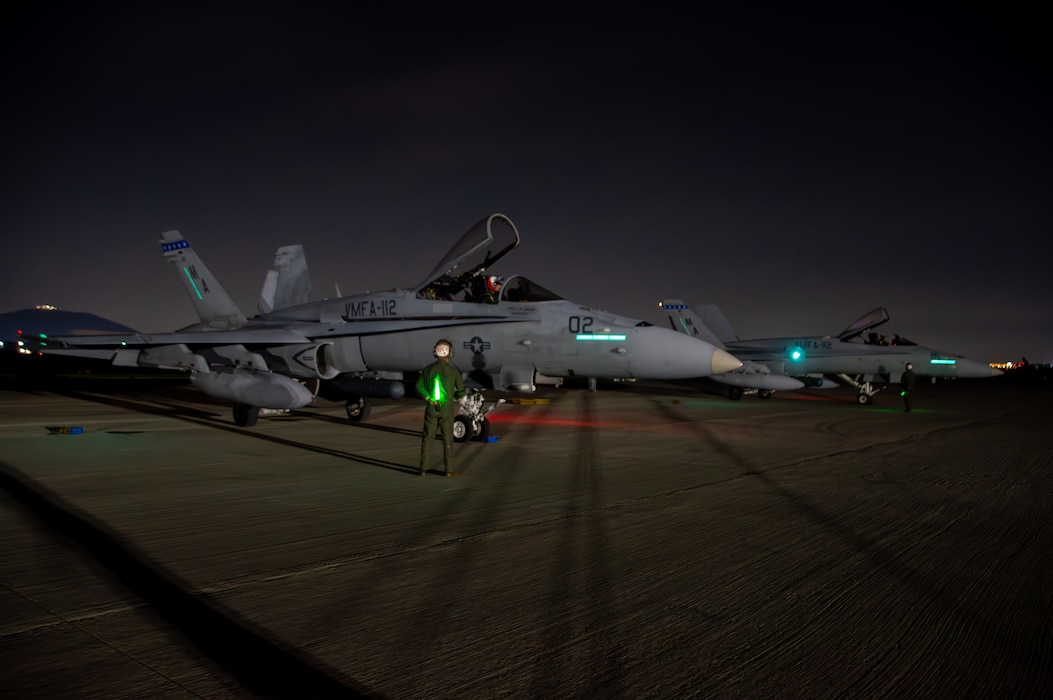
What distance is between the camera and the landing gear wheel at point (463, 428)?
34.1 ft

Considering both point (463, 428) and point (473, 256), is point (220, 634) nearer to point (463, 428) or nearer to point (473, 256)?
point (463, 428)

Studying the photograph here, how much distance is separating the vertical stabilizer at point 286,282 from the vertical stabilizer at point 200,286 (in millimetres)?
717

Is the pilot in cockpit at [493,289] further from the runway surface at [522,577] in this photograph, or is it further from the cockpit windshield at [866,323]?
the cockpit windshield at [866,323]

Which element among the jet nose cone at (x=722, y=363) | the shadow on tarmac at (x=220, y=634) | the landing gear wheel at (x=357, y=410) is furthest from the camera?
the landing gear wheel at (x=357, y=410)

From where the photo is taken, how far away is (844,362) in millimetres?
23938

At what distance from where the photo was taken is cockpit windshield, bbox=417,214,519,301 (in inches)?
427

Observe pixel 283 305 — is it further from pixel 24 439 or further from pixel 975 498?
pixel 975 498

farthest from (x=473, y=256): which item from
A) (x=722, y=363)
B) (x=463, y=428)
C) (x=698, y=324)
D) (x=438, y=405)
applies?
(x=698, y=324)

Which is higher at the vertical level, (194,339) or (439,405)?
(194,339)

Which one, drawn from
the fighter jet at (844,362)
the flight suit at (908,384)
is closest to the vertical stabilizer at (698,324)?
the fighter jet at (844,362)

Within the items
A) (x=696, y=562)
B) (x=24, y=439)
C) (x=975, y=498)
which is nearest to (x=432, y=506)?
(x=696, y=562)

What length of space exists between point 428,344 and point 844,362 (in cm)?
1757

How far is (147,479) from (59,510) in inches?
61.7

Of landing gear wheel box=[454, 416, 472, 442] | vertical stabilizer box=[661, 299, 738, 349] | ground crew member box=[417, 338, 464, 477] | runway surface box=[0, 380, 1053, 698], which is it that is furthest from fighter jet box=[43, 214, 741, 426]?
vertical stabilizer box=[661, 299, 738, 349]
